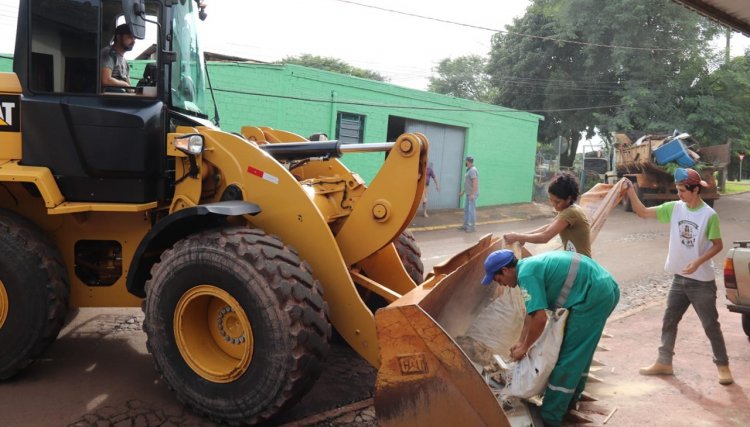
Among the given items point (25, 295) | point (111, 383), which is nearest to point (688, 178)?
point (111, 383)

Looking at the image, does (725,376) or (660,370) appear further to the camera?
(660,370)

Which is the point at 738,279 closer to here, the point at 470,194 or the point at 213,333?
the point at 213,333

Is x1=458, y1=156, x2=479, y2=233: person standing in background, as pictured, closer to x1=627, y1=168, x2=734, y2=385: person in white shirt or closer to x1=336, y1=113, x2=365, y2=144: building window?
x1=336, y1=113, x2=365, y2=144: building window

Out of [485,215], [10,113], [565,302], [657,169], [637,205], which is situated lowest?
[485,215]

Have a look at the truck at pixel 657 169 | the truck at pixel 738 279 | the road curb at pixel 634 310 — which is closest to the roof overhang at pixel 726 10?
the truck at pixel 738 279

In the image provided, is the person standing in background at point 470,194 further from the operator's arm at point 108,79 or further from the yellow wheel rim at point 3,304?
the yellow wheel rim at point 3,304

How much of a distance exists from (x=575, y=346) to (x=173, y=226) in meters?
2.72

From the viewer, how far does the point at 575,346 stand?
12.2ft

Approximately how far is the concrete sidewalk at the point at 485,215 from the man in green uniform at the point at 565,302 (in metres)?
10.4

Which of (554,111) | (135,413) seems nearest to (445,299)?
(135,413)

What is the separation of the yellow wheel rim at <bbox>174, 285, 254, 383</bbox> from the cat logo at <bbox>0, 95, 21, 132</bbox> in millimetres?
1830

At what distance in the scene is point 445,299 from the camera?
158 inches

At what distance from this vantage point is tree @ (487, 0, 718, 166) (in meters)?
25.3

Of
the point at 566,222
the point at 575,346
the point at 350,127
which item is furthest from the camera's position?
the point at 350,127
